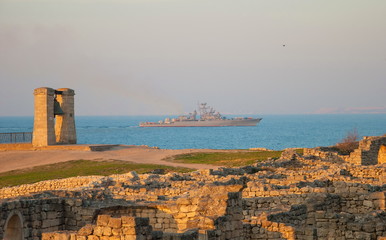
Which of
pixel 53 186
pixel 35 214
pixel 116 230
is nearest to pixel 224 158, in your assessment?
pixel 53 186

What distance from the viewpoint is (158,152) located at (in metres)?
43.1

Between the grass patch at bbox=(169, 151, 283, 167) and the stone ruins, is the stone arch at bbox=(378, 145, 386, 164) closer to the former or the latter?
the grass patch at bbox=(169, 151, 283, 167)

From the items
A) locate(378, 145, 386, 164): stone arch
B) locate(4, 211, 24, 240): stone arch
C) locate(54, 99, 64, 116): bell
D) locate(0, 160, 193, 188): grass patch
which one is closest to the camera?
locate(4, 211, 24, 240): stone arch

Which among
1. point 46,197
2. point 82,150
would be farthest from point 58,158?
point 46,197

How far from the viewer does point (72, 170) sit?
111ft

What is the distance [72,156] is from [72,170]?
18.9ft

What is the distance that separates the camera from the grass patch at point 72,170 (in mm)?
31281

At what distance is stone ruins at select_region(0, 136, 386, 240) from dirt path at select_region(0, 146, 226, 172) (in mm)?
15751

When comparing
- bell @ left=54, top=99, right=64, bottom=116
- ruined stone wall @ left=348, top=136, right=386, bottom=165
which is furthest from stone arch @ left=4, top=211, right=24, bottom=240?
bell @ left=54, top=99, right=64, bottom=116

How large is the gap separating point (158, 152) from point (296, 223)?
28.9 metres

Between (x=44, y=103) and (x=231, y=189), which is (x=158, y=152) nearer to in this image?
(x=44, y=103)

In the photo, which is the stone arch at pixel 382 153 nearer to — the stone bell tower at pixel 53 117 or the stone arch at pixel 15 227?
the stone bell tower at pixel 53 117

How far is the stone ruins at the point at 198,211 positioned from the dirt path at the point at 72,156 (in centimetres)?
1575

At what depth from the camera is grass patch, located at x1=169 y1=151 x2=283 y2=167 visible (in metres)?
36.4
